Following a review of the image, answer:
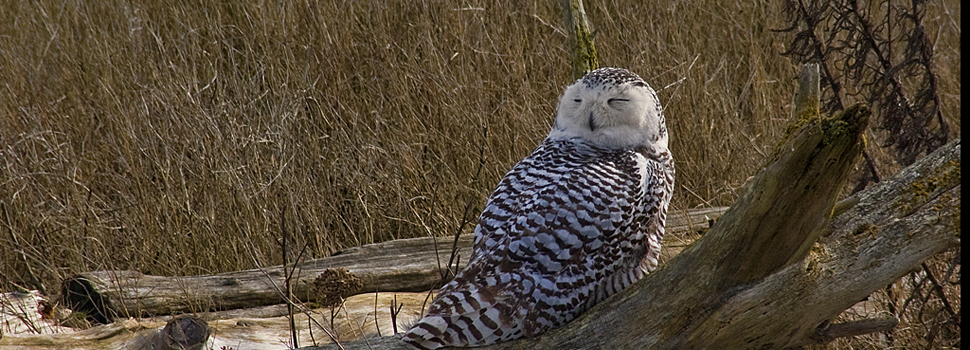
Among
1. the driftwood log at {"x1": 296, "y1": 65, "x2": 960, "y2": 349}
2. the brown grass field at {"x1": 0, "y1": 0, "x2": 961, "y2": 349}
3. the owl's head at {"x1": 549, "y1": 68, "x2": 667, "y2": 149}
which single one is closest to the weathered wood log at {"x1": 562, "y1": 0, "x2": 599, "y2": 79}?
the brown grass field at {"x1": 0, "y1": 0, "x2": 961, "y2": 349}

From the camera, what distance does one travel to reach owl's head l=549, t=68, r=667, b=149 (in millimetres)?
2863

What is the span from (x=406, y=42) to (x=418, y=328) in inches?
140

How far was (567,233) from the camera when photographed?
263 centimetres

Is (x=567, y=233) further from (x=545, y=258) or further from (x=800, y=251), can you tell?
(x=800, y=251)

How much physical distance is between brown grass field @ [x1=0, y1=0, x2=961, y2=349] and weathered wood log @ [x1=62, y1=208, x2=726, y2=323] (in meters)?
0.23

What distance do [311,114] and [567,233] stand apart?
3.22 m

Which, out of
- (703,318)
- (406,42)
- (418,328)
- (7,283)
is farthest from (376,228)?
(703,318)

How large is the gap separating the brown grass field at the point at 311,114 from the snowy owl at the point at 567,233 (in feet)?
5.16

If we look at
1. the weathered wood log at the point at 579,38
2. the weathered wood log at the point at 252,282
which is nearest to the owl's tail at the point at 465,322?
the weathered wood log at the point at 252,282

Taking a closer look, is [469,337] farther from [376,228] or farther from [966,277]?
[376,228]

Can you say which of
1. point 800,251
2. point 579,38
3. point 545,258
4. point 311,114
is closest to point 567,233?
point 545,258

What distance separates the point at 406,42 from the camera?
231 inches

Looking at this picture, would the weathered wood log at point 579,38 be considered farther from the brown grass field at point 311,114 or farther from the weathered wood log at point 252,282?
A: the weathered wood log at point 252,282

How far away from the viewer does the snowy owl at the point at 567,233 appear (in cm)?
262
